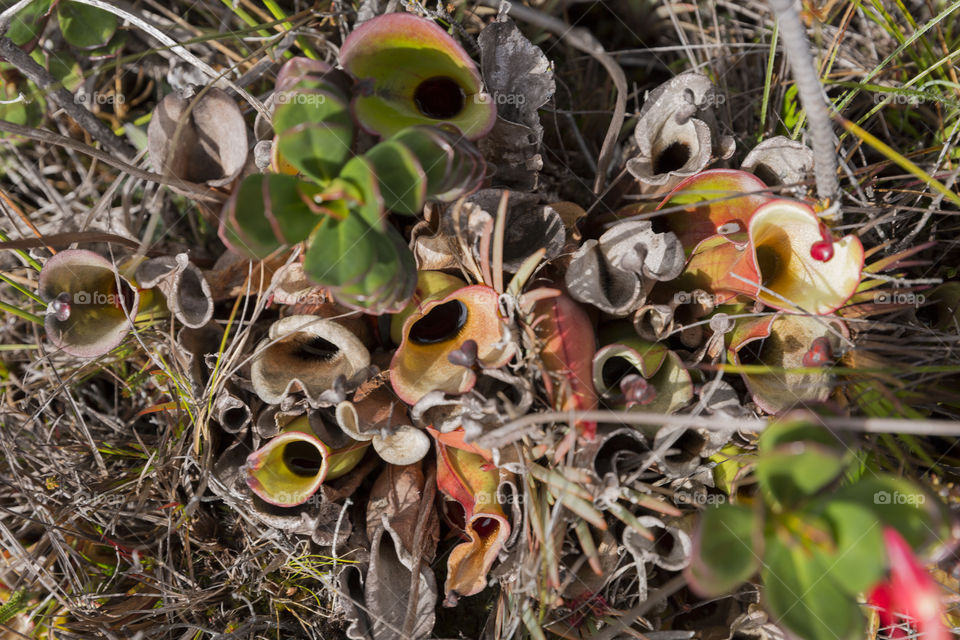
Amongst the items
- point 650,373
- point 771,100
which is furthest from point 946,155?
point 650,373

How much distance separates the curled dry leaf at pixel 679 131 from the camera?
5.66ft

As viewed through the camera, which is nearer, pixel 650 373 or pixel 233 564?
pixel 650 373

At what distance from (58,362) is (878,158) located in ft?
9.03

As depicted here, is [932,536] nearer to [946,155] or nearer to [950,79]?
[946,155]

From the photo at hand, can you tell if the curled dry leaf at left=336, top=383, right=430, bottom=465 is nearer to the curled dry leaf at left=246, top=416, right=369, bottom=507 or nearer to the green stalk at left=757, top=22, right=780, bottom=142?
the curled dry leaf at left=246, top=416, right=369, bottom=507

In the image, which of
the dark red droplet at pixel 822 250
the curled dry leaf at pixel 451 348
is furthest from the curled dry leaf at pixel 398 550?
the dark red droplet at pixel 822 250

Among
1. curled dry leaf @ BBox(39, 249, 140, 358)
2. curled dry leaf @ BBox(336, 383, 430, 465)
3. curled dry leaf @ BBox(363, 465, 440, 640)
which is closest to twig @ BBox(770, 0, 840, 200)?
curled dry leaf @ BBox(336, 383, 430, 465)

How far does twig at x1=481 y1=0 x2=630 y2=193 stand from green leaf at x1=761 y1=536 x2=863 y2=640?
3.32 ft

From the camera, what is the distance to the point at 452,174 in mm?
1358

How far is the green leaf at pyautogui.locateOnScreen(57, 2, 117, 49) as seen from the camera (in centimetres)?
206

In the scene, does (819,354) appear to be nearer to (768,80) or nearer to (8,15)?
(768,80)

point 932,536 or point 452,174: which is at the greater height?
point 452,174

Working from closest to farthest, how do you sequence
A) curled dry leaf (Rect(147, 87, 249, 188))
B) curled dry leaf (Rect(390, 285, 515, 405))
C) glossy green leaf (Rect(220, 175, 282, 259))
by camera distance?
glossy green leaf (Rect(220, 175, 282, 259)), curled dry leaf (Rect(390, 285, 515, 405)), curled dry leaf (Rect(147, 87, 249, 188))

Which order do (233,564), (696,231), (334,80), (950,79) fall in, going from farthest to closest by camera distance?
(950,79)
(233,564)
(696,231)
(334,80)
